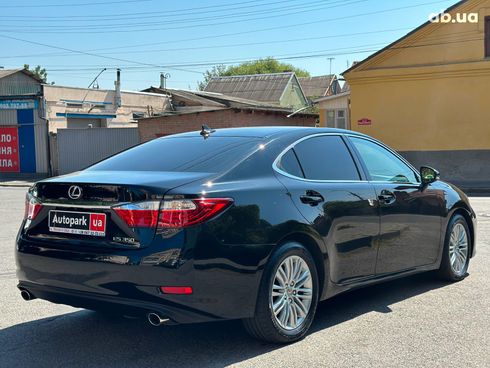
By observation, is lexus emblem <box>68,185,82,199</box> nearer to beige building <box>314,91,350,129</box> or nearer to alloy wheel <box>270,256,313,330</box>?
alloy wheel <box>270,256,313,330</box>

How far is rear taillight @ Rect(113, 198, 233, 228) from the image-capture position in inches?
146

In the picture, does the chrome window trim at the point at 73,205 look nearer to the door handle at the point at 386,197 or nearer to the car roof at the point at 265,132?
the car roof at the point at 265,132

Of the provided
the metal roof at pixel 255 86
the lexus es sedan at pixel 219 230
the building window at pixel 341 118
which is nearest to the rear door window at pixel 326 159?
the lexus es sedan at pixel 219 230

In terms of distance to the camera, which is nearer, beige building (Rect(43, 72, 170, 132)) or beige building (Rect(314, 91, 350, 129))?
beige building (Rect(314, 91, 350, 129))

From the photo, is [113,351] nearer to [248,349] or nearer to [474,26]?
[248,349]

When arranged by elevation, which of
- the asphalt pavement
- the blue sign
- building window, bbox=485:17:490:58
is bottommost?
the asphalt pavement

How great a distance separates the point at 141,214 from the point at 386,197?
2.42 m

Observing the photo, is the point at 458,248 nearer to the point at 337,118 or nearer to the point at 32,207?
the point at 32,207

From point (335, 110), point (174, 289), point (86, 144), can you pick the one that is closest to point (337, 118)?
point (335, 110)

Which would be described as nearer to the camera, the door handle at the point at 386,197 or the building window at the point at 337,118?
the door handle at the point at 386,197

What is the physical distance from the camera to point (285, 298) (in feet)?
13.8

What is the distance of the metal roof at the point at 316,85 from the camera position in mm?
70625

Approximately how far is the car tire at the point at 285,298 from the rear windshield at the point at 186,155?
0.78 meters

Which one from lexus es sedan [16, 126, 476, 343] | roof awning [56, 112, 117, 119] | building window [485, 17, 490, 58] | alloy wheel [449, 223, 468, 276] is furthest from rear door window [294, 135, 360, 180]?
roof awning [56, 112, 117, 119]
